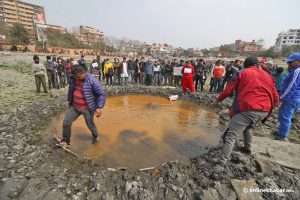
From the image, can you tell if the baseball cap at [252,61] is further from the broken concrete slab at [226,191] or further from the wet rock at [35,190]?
the wet rock at [35,190]

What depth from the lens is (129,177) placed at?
309 centimetres

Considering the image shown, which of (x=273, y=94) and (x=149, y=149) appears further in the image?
(x=149, y=149)

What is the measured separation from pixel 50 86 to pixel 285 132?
31.3ft

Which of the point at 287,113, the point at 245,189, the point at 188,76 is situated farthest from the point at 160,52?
the point at 245,189

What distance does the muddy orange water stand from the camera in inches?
160

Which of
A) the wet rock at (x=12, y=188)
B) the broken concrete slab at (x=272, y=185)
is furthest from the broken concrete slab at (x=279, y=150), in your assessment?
the wet rock at (x=12, y=188)

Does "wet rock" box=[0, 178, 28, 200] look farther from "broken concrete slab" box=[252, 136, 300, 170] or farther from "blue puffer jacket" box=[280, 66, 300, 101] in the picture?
"blue puffer jacket" box=[280, 66, 300, 101]

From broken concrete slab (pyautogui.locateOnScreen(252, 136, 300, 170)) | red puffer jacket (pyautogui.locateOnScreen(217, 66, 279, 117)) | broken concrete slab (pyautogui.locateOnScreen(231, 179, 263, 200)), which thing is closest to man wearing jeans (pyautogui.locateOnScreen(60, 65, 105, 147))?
red puffer jacket (pyautogui.locateOnScreen(217, 66, 279, 117))

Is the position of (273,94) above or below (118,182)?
above

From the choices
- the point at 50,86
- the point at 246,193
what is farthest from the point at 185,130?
the point at 50,86

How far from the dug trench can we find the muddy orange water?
18.7 inches

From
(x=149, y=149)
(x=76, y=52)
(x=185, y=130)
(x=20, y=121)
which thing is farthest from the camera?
(x=76, y=52)

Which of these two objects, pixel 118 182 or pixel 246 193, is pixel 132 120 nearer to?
pixel 118 182

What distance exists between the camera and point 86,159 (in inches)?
144
